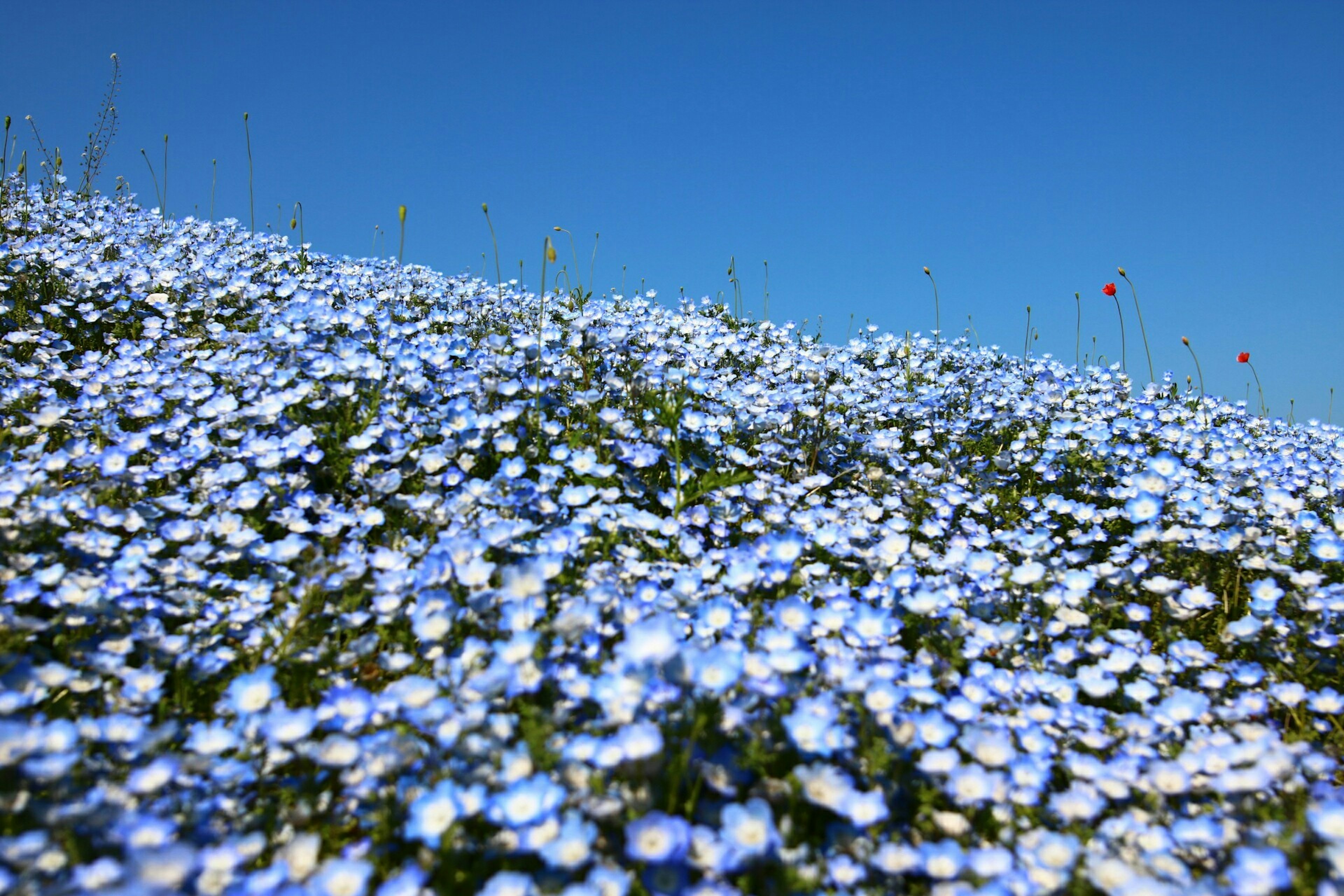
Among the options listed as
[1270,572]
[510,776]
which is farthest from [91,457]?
[1270,572]

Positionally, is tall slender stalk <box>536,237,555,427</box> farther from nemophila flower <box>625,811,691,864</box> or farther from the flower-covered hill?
nemophila flower <box>625,811,691,864</box>

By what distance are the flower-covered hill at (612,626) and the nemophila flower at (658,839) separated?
11 millimetres

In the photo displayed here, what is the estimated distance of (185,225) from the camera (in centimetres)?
999

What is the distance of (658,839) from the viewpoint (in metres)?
1.98

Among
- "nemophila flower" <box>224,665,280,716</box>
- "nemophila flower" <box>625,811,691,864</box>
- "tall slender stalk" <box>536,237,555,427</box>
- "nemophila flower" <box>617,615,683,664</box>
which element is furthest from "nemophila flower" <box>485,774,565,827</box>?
"tall slender stalk" <box>536,237,555,427</box>

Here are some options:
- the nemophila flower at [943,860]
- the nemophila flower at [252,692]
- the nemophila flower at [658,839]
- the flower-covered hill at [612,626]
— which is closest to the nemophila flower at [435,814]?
the flower-covered hill at [612,626]

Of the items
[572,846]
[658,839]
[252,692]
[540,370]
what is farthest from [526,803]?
[540,370]

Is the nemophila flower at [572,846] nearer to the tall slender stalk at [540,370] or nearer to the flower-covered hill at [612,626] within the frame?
the flower-covered hill at [612,626]

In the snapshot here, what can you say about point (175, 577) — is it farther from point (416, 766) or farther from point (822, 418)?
point (822, 418)

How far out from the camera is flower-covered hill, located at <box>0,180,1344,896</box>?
2.09 m

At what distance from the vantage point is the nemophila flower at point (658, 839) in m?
1.94

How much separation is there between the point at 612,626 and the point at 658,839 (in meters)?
0.95

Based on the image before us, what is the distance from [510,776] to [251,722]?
3.35ft

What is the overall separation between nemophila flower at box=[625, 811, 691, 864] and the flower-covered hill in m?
0.01
